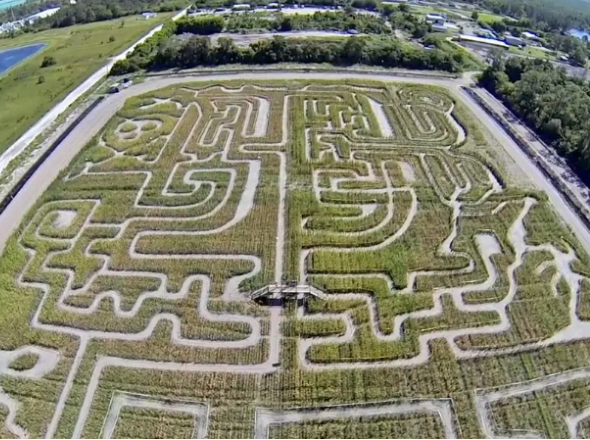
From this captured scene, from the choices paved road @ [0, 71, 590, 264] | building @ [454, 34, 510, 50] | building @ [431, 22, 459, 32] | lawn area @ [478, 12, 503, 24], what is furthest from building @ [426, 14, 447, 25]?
paved road @ [0, 71, 590, 264]

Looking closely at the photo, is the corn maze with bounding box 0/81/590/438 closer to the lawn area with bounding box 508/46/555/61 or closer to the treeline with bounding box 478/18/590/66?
the lawn area with bounding box 508/46/555/61

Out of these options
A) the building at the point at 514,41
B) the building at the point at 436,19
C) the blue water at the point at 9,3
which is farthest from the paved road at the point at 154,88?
the blue water at the point at 9,3

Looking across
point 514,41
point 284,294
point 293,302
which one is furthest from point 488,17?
point 293,302

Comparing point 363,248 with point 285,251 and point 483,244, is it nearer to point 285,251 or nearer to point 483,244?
point 285,251

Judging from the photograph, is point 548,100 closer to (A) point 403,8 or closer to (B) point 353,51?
(B) point 353,51

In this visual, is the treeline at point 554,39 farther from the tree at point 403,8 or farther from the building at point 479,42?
the tree at point 403,8

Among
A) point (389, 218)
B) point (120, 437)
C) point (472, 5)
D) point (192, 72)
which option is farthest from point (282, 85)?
point (472, 5)

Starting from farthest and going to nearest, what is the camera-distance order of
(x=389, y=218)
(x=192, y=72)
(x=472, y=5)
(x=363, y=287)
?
(x=472, y=5), (x=192, y=72), (x=389, y=218), (x=363, y=287)
